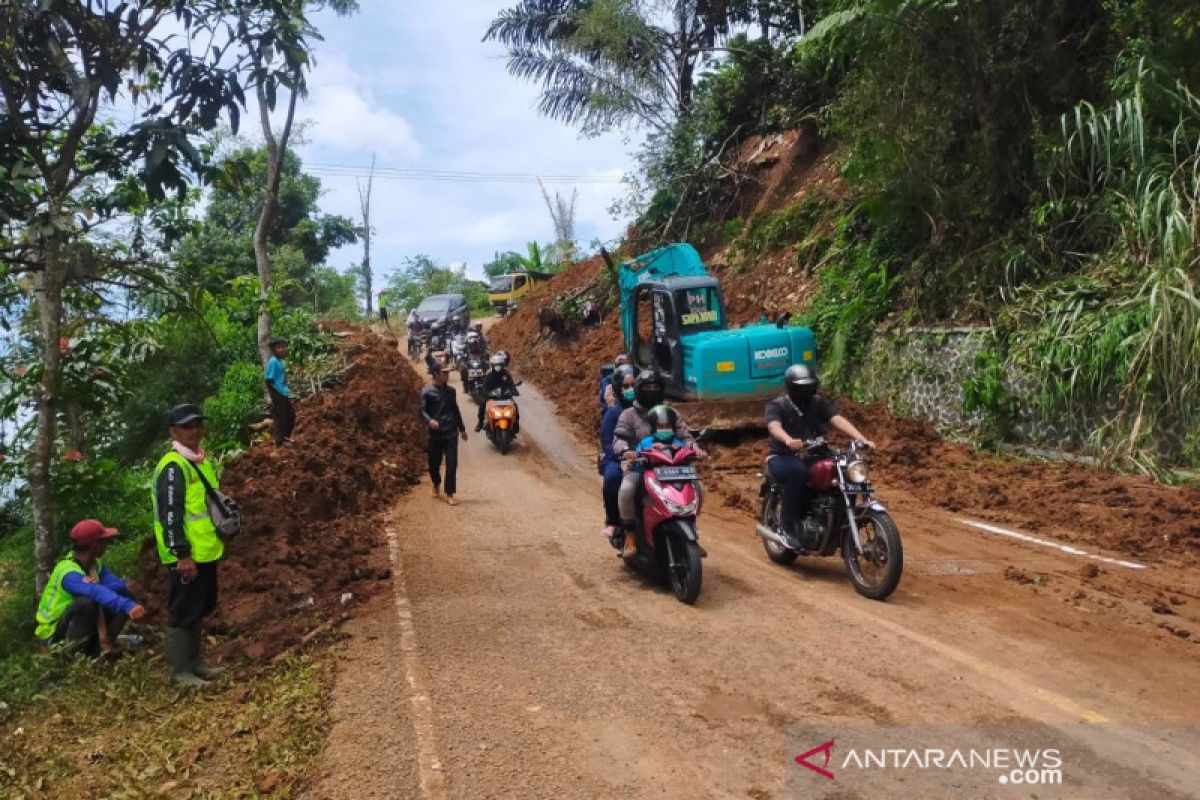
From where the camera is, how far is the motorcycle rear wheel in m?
7.70

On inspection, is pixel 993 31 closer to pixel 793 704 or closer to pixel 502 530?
pixel 502 530

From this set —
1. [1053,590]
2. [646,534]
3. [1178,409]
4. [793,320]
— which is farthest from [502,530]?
[793,320]

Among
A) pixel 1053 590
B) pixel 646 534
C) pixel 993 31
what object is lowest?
Result: pixel 1053 590

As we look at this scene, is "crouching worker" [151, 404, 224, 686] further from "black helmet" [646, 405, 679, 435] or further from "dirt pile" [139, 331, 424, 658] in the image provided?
"black helmet" [646, 405, 679, 435]

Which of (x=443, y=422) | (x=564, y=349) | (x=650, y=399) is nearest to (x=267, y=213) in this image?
(x=443, y=422)

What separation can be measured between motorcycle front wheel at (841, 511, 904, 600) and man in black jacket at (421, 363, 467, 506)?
18.7 ft

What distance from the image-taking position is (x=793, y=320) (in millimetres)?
17672

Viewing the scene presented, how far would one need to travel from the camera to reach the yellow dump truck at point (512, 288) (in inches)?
1497

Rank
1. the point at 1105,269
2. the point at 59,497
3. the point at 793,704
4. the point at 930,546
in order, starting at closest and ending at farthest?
the point at 793,704
the point at 930,546
the point at 59,497
the point at 1105,269

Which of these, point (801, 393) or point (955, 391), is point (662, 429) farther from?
point (955, 391)

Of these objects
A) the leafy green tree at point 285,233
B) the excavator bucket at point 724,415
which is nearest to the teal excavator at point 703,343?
the excavator bucket at point 724,415

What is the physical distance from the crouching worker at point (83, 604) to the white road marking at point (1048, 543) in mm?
7483

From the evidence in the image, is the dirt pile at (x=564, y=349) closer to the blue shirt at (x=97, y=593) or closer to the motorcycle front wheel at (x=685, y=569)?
the motorcycle front wheel at (x=685, y=569)

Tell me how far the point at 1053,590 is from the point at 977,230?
838 centimetres
